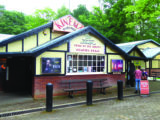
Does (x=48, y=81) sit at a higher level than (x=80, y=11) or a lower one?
lower

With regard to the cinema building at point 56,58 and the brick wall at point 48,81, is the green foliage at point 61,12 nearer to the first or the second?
the cinema building at point 56,58

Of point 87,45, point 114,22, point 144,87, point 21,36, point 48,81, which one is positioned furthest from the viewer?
point 114,22

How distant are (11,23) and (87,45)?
26426mm

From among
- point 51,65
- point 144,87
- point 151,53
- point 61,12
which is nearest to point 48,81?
point 51,65

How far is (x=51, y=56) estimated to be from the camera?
8.65 meters

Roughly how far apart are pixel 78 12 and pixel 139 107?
34.1 meters

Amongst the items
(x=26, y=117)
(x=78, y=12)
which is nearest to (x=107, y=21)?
(x=78, y=12)

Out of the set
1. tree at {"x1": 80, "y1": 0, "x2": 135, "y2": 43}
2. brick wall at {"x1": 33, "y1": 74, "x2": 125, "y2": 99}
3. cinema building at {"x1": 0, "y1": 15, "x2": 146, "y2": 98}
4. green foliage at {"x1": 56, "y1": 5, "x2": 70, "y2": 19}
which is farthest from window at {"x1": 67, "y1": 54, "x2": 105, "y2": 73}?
green foliage at {"x1": 56, "y1": 5, "x2": 70, "y2": 19}

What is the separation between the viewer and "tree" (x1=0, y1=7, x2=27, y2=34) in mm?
30312

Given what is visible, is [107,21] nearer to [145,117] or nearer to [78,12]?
[78,12]

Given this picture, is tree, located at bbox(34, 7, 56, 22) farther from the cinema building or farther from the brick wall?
the brick wall

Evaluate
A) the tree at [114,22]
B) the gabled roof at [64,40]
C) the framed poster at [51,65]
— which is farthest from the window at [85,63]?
the tree at [114,22]

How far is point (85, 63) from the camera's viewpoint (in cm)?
984

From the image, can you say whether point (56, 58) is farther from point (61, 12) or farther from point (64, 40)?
point (61, 12)
